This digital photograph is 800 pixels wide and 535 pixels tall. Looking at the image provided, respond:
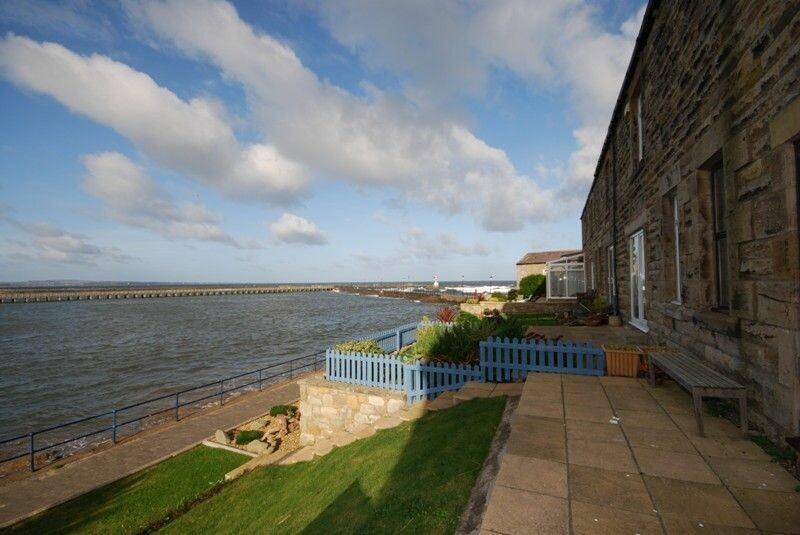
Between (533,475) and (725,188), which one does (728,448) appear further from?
(725,188)

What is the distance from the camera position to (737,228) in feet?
14.1

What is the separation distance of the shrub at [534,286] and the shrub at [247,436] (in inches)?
818

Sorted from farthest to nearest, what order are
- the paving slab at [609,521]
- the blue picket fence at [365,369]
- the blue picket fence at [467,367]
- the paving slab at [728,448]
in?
1. the blue picket fence at [365,369]
2. the blue picket fence at [467,367]
3. the paving slab at [728,448]
4. the paving slab at [609,521]

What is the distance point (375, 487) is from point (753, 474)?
Result: 11.7ft

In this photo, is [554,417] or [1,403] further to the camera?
[1,403]

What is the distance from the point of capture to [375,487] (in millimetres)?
4406

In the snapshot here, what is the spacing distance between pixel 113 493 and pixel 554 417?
9117mm

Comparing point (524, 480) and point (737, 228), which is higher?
point (737, 228)

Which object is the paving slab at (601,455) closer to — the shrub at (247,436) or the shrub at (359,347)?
the shrub at (359,347)

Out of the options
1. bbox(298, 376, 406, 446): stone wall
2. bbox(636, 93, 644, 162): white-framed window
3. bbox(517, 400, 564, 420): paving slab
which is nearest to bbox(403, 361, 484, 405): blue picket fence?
bbox(298, 376, 406, 446): stone wall

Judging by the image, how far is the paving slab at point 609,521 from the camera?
8.31 feet

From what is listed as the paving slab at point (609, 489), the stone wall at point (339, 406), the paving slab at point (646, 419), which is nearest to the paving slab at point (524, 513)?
the paving slab at point (609, 489)

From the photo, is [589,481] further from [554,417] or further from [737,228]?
[737,228]

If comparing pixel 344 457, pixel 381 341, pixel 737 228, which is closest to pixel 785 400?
pixel 737 228
